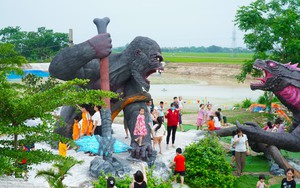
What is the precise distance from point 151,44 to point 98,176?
3.04 m

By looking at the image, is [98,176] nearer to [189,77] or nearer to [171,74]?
[189,77]

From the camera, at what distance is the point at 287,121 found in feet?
47.8

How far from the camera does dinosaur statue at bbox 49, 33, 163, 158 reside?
8359 millimetres

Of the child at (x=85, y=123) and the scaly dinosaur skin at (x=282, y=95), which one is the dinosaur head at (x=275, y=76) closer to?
the scaly dinosaur skin at (x=282, y=95)

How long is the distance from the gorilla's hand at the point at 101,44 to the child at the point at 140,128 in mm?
1321

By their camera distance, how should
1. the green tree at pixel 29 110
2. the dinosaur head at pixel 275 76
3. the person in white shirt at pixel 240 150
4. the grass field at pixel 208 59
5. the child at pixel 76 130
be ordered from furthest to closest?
the grass field at pixel 208 59, the dinosaur head at pixel 275 76, the child at pixel 76 130, the person in white shirt at pixel 240 150, the green tree at pixel 29 110

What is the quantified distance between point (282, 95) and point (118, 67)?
3.64 m

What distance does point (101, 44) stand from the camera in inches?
330

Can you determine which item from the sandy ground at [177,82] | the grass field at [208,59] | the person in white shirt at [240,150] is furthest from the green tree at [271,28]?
the grass field at [208,59]

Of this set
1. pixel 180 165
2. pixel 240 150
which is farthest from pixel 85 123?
pixel 240 150

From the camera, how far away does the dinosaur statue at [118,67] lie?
8359mm

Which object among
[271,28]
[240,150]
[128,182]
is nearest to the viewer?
[128,182]

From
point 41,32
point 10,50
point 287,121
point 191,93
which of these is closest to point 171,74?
point 41,32

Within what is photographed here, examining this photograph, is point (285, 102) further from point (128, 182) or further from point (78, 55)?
point (78, 55)
